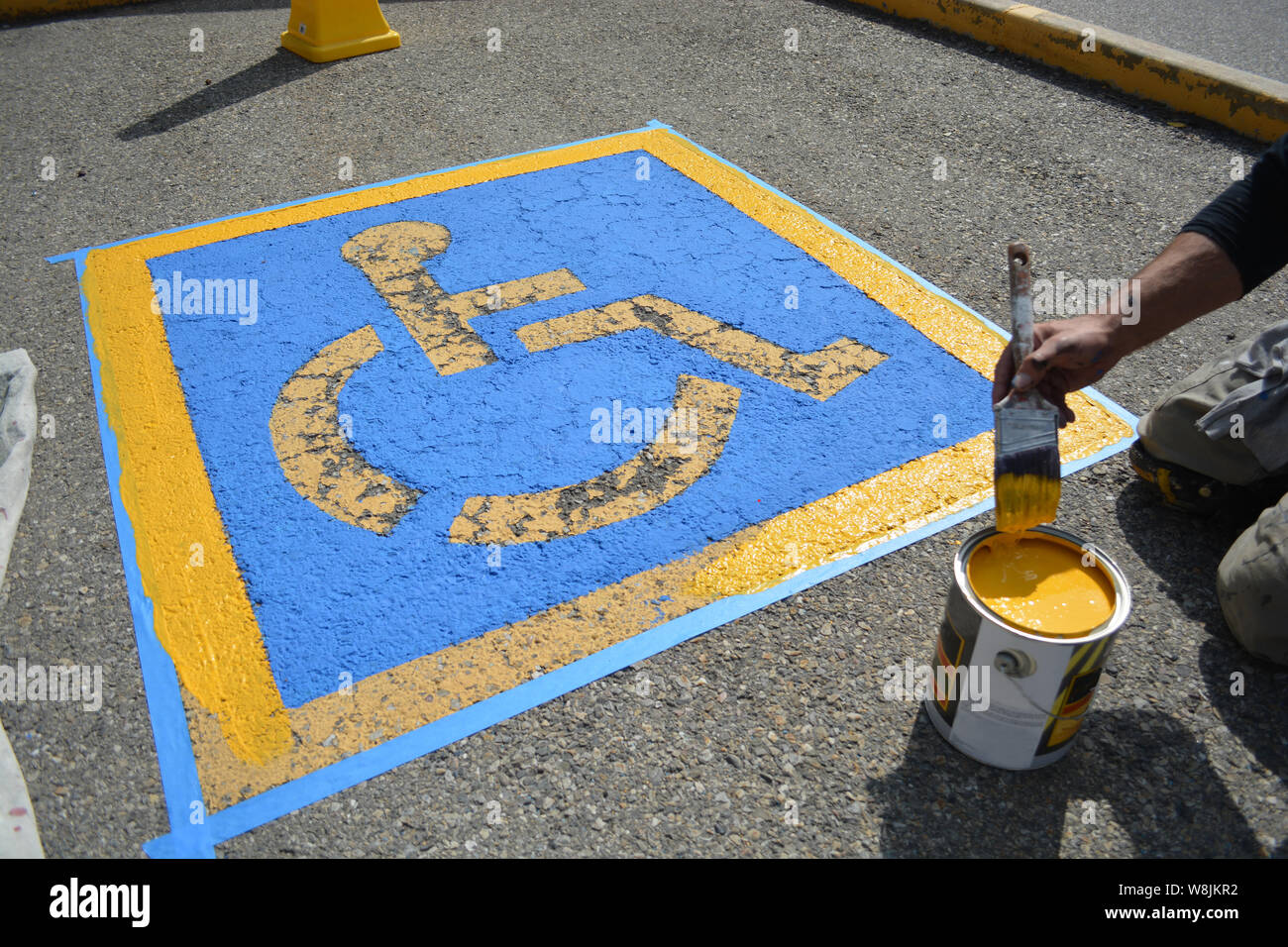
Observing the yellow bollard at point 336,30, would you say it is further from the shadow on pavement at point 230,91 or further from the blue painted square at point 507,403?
the blue painted square at point 507,403

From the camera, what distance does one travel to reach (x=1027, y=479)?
2.24 meters

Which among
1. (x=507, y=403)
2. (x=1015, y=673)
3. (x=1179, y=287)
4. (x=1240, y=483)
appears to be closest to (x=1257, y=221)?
(x=1179, y=287)

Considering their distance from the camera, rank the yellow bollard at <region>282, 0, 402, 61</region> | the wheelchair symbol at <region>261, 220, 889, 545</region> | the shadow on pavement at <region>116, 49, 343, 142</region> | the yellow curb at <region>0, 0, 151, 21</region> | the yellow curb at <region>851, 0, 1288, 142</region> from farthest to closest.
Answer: the yellow curb at <region>0, 0, 151, 21</region>
the yellow bollard at <region>282, 0, 402, 61</region>
the shadow on pavement at <region>116, 49, 343, 142</region>
the yellow curb at <region>851, 0, 1288, 142</region>
the wheelchair symbol at <region>261, 220, 889, 545</region>

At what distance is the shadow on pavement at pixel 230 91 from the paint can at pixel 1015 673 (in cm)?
581

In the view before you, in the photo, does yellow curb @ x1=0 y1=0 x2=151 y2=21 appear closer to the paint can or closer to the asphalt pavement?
the asphalt pavement

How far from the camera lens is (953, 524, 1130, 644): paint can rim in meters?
2.07

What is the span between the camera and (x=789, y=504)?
10.5ft

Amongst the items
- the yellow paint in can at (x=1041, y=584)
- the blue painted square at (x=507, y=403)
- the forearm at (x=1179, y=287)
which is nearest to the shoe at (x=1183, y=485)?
the blue painted square at (x=507, y=403)

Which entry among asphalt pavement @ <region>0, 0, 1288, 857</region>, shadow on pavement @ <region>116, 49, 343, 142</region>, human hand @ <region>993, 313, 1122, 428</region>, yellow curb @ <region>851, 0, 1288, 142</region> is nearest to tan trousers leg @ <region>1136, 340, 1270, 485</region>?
asphalt pavement @ <region>0, 0, 1288, 857</region>

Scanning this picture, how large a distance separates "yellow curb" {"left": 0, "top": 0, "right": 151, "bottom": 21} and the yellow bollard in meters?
2.27

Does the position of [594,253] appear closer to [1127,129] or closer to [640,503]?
[640,503]

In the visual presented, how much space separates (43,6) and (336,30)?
302 cm

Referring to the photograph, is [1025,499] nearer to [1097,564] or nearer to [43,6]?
[1097,564]

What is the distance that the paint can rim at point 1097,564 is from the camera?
2.07 metres
